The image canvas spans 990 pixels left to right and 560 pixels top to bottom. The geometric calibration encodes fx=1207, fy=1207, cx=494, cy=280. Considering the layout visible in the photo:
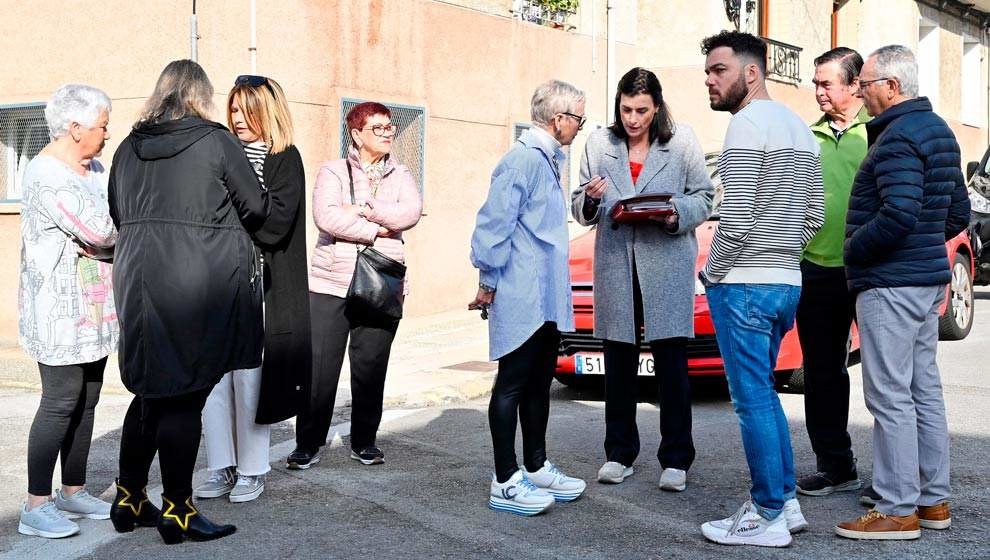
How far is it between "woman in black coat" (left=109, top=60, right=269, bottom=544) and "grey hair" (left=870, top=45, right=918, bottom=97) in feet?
8.60

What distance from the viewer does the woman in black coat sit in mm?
4809

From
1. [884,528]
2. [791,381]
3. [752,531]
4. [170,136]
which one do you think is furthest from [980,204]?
[170,136]

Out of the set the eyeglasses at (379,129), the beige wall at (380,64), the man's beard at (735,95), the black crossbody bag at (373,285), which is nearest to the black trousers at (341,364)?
the black crossbody bag at (373,285)

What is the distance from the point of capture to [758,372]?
4859 millimetres

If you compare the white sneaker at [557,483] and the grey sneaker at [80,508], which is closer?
the grey sneaker at [80,508]

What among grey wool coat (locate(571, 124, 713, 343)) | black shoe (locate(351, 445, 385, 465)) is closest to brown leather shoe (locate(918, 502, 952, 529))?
grey wool coat (locate(571, 124, 713, 343))

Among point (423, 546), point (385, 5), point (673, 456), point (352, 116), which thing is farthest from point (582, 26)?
point (423, 546)

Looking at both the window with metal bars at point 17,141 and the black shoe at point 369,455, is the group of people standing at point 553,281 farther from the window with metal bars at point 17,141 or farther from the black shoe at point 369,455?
the window with metal bars at point 17,141

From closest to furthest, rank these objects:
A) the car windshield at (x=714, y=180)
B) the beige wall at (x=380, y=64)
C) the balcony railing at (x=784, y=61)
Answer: the car windshield at (x=714, y=180), the beige wall at (x=380, y=64), the balcony railing at (x=784, y=61)

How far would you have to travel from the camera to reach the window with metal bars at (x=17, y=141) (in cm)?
1175

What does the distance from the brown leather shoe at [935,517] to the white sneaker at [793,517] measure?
516 millimetres

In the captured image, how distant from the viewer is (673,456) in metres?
5.89

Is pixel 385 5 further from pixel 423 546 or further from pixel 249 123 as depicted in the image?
pixel 423 546

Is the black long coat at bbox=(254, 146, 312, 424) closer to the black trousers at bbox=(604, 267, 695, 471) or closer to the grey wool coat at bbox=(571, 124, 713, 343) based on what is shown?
the grey wool coat at bbox=(571, 124, 713, 343)
